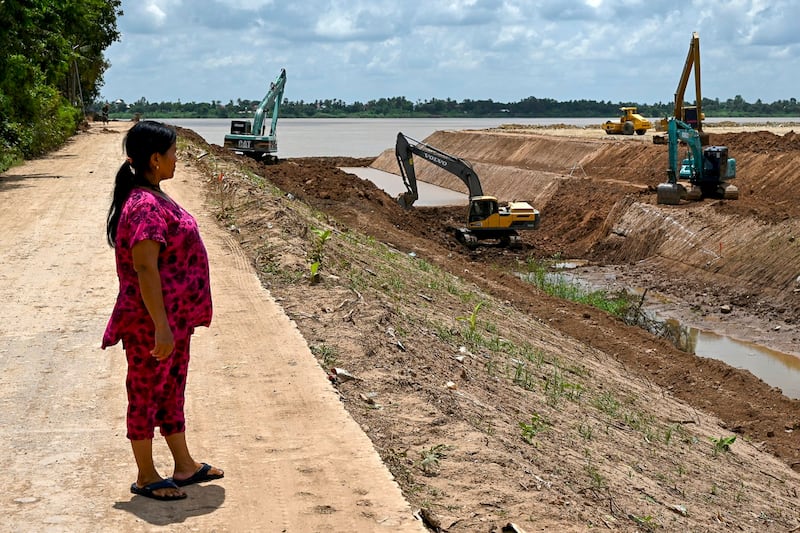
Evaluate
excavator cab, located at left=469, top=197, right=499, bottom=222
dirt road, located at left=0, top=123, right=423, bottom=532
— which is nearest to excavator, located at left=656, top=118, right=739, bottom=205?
excavator cab, located at left=469, top=197, right=499, bottom=222

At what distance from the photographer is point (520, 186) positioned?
49969 mm

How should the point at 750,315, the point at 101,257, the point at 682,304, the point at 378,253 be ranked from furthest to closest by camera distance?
1. the point at 682,304
2. the point at 750,315
3. the point at 378,253
4. the point at 101,257

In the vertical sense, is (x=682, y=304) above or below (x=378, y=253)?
below

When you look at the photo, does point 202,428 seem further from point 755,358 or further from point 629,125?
point 629,125

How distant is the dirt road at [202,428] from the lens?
19.0 ft

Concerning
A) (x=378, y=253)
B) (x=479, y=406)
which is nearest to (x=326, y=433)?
(x=479, y=406)

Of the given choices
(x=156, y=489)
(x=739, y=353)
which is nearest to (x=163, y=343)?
(x=156, y=489)

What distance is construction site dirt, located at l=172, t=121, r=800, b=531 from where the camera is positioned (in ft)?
23.1

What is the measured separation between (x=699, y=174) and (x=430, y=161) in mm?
8894

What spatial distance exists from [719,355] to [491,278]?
5.97 m

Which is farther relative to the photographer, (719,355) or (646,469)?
(719,355)

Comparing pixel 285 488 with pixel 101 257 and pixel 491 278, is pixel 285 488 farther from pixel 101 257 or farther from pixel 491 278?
pixel 491 278

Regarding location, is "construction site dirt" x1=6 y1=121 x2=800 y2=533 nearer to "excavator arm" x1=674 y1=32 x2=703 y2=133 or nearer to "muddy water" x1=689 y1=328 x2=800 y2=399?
"muddy water" x1=689 y1=328 x2=800 y2=399

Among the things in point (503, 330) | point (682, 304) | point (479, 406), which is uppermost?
point (479, 406)
